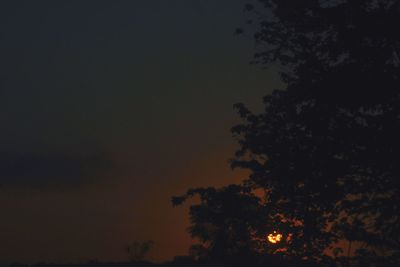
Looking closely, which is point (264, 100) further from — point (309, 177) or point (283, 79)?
point (309, 177)

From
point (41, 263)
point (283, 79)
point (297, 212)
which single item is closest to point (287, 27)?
point (283, 79)

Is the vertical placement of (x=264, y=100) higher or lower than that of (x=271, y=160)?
higher

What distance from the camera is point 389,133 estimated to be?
21.7 m

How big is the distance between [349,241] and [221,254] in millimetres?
6004

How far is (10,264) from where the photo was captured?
59.6 m

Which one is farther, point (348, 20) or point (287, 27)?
point (287, 27)

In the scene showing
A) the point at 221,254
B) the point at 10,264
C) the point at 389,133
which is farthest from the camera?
the point at 10,264

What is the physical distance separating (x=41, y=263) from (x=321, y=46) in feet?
140

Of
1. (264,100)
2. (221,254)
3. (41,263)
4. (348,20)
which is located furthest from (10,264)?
(348,20)

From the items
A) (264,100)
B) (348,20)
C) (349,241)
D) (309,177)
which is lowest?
(349,241)

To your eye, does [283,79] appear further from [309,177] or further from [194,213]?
[194,213]

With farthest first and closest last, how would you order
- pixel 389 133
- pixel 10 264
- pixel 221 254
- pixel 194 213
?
pixel 10 264, pixel 221 254, pixel 194 213, pixel 389 133

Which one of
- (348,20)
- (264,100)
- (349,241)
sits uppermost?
(348,20)

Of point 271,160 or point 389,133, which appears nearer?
point 389,133
